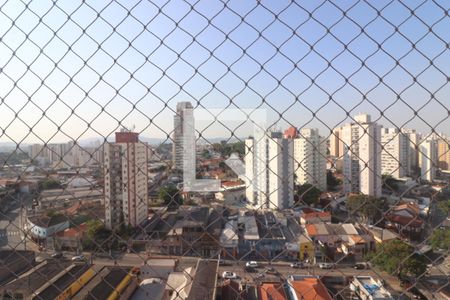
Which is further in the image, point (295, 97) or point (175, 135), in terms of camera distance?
point (175, 135)

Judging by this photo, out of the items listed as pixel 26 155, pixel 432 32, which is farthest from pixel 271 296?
pixel 432 32

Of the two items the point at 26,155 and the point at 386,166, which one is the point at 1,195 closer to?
the point at 26,155

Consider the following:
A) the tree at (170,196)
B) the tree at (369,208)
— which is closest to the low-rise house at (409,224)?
the tree at (369,208)

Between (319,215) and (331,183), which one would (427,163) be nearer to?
(319,215)

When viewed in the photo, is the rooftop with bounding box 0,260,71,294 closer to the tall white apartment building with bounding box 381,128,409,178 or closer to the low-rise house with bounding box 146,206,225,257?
the low-rise house with bounding box 146,206,225,257

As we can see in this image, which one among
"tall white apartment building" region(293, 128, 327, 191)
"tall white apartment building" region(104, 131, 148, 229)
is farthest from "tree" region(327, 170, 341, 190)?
"tall white apartment building" region(104, 131, 148, 229)
